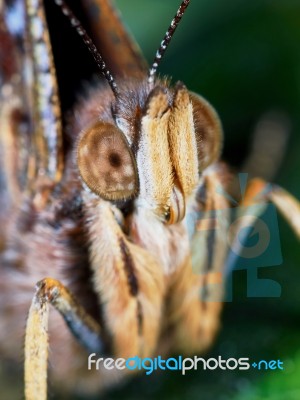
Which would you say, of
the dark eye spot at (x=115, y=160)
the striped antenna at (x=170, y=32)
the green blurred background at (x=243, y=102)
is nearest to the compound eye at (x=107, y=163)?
the dark eye spot at (x=115, y=160)

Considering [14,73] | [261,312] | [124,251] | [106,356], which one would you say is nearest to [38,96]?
[14,73]

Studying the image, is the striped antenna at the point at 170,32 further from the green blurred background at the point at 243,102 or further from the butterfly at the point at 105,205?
the green blurred background at the point at 243,102

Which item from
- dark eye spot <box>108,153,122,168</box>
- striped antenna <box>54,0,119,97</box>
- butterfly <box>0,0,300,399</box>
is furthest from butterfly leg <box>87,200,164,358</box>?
striped antenna <box>54,0,119,97</box>

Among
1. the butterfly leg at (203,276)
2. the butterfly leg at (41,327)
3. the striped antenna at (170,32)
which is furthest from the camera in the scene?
the butterfly leg at (203,276)

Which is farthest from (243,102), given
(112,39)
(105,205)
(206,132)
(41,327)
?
(41,327)

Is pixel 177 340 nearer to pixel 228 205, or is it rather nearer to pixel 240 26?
pixel 228 205

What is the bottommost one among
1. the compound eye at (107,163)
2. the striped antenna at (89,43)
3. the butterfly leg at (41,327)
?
the butterfly leg at (41,327)
